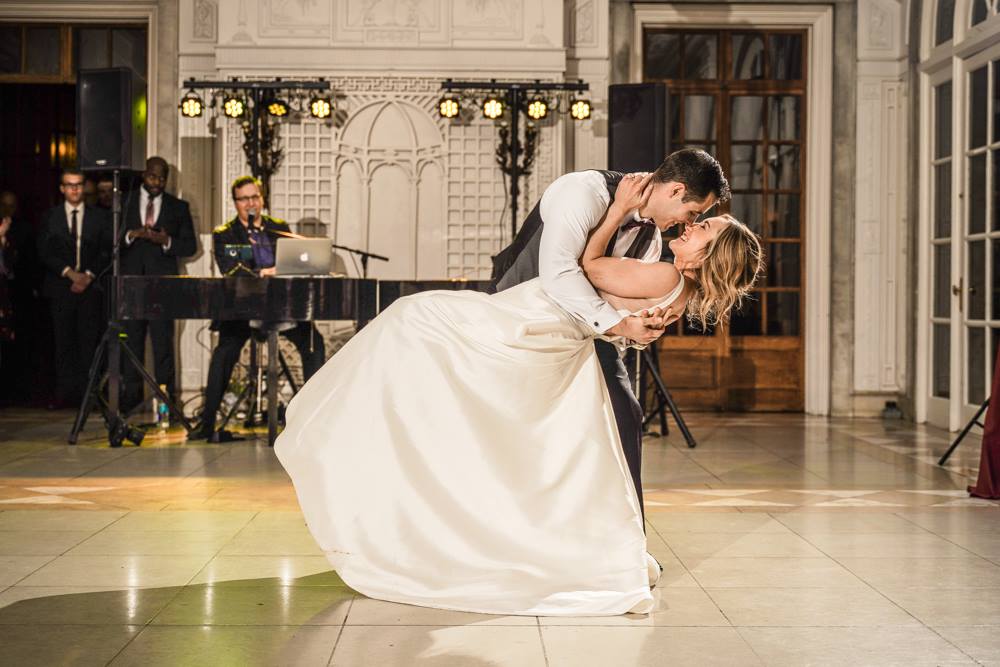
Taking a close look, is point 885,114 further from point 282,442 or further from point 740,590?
point 282,442

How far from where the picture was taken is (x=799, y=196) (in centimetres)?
914

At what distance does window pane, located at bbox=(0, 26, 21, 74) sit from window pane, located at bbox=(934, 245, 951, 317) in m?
7.37

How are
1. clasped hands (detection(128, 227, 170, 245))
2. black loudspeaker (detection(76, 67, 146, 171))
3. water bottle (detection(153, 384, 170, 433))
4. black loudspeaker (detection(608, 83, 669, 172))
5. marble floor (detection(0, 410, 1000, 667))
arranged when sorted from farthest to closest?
1. clasped hands (detection(128, 227, 170, 245))
2. water bottle (detection(153, 384, 170, 433))
3. black loudspeaker (detection(608, 83, 669, 172))
4. black loudspeaker (detection(76, 67, 146, 171))
5. marble floor (detection(0, 410, 1000, 667))

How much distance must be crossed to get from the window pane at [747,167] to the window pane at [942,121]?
4.53 ft

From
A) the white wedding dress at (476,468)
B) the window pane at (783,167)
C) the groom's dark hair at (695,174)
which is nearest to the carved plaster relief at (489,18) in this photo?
the window pane at (783,167)

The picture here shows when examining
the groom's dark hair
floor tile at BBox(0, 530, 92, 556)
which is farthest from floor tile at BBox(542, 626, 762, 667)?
floor tile at BBox(0, 530, 92, 556)

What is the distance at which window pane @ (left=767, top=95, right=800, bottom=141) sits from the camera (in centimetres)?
912

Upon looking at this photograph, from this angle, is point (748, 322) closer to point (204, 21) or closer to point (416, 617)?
point (204, 21)

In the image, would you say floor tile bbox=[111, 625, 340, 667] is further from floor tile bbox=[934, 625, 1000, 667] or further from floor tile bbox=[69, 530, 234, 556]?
floor tile bbox=[934, 625, 1000, 667]

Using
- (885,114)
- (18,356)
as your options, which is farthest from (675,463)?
(18,356)

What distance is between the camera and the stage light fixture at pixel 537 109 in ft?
27.2

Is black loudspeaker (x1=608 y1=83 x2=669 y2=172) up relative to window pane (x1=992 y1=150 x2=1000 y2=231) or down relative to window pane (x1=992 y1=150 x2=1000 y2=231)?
up

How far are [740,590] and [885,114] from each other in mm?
6381

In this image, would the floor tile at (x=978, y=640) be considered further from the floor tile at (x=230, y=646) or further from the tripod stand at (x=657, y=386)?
the tripod stand at (x=657, y=386)
